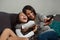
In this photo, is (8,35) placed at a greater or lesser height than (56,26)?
lesser

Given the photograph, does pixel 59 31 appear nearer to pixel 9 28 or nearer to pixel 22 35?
pixel 22 35

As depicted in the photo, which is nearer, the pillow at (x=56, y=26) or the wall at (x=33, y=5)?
the pillow at (x=56, y=26)

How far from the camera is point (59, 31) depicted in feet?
7.77

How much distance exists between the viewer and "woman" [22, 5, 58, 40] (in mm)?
2139

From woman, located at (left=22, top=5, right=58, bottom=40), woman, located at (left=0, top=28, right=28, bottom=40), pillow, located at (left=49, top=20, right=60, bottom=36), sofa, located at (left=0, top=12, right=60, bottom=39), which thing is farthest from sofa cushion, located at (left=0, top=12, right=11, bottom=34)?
pillow, located at (left=49, top=20, right=60, bottom=36)

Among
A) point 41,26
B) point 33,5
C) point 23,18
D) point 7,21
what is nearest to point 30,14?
point 23,18

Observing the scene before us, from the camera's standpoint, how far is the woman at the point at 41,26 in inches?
84.2

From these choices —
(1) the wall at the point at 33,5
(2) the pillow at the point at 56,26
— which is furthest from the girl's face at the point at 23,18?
(1) the wall at the point at 33,5

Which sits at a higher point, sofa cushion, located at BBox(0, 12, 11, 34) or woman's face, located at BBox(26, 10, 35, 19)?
woman's face, located at BBox(26, 10, 35, 19)

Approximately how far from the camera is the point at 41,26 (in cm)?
241

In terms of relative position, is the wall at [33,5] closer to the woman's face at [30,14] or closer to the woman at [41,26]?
the woman at [41,26]

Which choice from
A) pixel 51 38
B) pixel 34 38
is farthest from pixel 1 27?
pixel 51 38

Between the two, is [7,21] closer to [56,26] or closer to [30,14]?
[30,14]

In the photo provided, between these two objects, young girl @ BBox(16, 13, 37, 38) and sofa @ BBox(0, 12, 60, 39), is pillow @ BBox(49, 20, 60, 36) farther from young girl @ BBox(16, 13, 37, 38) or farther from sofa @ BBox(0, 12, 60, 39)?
sofa @ BBox(0, 12, 60, 39)
